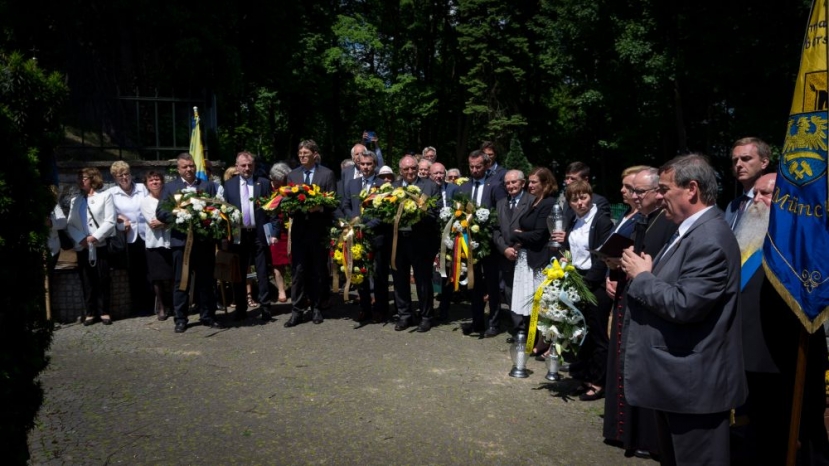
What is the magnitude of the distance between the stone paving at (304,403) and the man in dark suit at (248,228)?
2.94 feet

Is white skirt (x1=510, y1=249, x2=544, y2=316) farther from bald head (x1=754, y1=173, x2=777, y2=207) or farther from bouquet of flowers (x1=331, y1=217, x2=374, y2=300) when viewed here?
bald head (x1=754, y1=173, x2=777, y2=207)

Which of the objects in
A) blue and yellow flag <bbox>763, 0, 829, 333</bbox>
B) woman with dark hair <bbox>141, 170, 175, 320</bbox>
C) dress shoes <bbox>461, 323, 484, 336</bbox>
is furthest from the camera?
woman with dark hair <bbox>141, 170, 175, 320</bbox>

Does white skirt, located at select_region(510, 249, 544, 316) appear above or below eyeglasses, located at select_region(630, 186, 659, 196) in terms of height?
below

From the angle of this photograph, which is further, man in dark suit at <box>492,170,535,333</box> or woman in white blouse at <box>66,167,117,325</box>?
woman in white blouse at <box>66,167,117,325</box>

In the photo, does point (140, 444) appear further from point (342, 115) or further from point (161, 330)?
point (342, 115)

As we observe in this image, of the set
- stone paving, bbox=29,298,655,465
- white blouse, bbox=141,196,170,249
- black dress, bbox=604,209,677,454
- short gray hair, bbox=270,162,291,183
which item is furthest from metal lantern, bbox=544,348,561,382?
white blouse, bbox=141,196,170,249

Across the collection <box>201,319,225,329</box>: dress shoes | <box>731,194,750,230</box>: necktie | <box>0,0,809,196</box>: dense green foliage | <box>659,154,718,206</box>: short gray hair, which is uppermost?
<box>0,0,809,196</box>: dense green foliage

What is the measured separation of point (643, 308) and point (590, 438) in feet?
7.10

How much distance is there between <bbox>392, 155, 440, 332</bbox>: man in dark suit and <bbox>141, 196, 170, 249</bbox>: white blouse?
11.2 ft

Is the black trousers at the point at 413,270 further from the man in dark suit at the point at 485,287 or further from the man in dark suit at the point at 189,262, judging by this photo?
the man in dark suit at the point at 189,262

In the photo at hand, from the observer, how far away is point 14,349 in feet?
11.2

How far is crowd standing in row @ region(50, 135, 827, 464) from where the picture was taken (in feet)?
11.1

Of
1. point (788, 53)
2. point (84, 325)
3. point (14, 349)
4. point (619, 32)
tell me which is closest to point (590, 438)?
point (14, 349)

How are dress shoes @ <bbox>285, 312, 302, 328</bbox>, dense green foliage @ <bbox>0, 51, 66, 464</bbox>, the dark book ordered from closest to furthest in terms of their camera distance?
1. dense green foliage @ <bbox>0, 51, 66, 464</bbox>
2. the dark book
3. dress shoes @ <bbox>285, 312, 302, 328</bbox>
